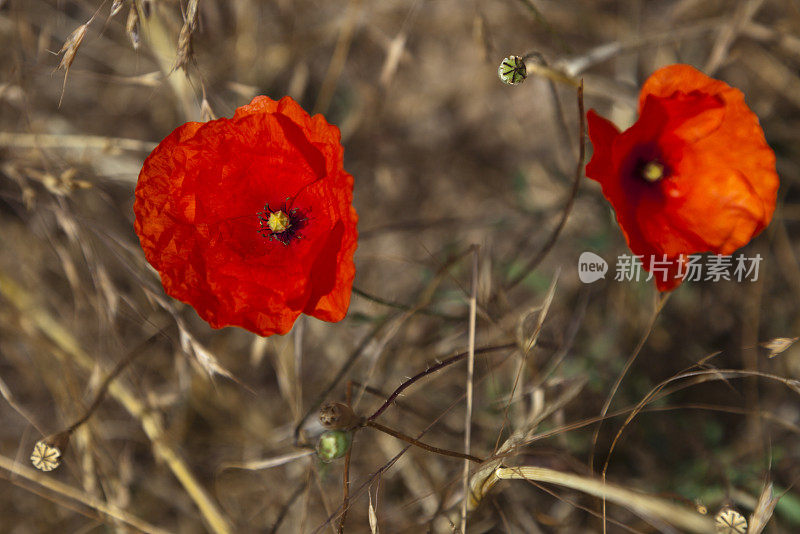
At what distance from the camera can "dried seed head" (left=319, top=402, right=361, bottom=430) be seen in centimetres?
144

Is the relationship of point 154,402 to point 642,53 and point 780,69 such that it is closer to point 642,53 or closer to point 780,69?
point 642,53

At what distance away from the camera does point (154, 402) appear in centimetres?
233

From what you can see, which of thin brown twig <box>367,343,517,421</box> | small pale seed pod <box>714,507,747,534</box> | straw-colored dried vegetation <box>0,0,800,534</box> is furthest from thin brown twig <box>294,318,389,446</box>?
small pale seed pod <box>714,507,747,534</box>

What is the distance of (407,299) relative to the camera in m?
2.87

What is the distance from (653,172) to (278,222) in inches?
47.6

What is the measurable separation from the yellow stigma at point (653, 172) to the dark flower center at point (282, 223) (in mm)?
1118

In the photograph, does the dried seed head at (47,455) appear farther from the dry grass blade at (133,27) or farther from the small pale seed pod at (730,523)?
the small pale seed pod at (730,523)

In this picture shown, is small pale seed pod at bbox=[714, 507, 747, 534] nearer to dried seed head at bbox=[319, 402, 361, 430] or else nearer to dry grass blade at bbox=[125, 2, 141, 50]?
dried seed head at bbox=[319, 402, 361, 430]

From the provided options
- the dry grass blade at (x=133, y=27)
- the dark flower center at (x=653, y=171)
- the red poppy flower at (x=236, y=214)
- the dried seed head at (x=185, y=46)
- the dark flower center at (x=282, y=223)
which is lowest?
the dark flower center at (x=653, y=171)

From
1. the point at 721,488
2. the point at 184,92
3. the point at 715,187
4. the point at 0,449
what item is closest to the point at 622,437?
the point at 721,488

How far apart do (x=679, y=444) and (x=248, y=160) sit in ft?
6.60

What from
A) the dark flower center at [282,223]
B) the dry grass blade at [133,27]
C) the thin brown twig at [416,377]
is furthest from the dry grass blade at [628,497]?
the dry grass blade at [133,27]

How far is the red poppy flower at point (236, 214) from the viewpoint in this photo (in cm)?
156

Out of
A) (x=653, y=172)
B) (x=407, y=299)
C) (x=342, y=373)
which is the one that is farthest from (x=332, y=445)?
(x=407, y=299)
